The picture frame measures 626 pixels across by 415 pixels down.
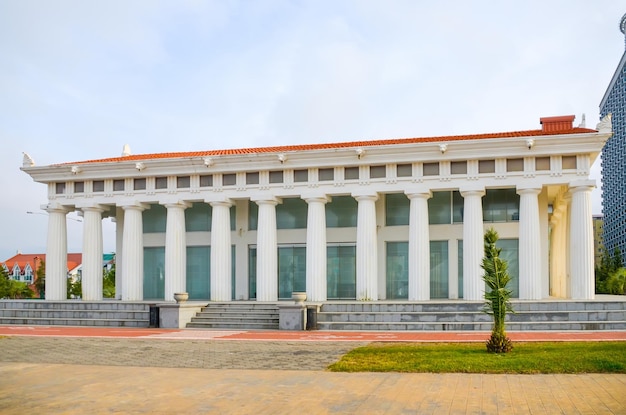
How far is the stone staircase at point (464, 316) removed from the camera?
79.0 ft

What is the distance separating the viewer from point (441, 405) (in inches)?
424

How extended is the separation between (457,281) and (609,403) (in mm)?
21920

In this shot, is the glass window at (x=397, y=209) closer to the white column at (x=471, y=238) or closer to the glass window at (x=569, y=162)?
the white column at (x=471, y=238)

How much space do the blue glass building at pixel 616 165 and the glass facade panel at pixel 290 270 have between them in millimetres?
93598

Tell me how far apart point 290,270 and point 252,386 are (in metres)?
21.7

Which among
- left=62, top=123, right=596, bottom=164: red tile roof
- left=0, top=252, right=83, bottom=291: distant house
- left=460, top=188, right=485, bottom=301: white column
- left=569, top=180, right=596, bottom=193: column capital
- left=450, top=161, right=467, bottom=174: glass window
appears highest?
left=62, top=123, right=596, bottom=164: red tile roof

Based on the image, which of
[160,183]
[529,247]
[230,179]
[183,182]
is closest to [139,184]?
[160,183]

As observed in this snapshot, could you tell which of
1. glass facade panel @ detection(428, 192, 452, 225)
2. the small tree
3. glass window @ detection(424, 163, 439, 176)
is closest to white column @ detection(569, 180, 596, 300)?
glass window @ detection(424, 163, 439, 176)

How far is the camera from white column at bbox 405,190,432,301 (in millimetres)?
30031

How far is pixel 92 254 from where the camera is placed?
3441 cm

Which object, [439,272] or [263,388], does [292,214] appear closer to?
[439,272]

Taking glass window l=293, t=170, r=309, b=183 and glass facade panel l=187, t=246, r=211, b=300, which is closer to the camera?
glass window l=293, t=170, r=309, b=183

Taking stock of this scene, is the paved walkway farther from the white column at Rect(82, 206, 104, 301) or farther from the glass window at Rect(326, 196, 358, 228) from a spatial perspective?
the white column at Rect(82, 206, 104, 301)

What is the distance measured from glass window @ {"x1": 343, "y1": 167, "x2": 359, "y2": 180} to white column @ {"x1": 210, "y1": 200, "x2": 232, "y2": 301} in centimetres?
603
